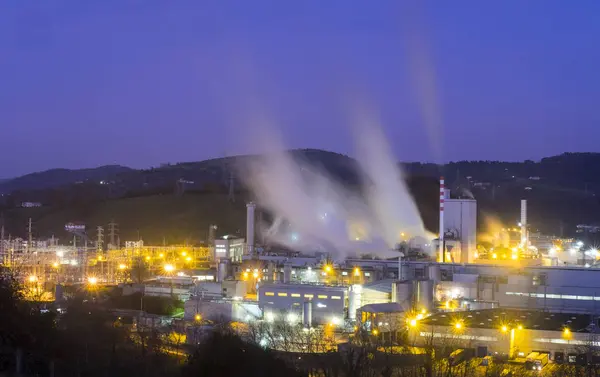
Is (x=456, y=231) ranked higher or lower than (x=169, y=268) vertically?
higher

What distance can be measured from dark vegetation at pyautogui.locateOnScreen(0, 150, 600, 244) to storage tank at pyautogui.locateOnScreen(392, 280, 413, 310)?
6.09 meters

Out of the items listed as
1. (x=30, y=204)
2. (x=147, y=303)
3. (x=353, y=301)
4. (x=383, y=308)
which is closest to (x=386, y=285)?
(x=353, y=301)

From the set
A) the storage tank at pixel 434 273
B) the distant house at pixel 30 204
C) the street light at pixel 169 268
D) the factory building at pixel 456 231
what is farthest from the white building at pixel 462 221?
the distant house at pixel 30 204

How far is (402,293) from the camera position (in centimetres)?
1241

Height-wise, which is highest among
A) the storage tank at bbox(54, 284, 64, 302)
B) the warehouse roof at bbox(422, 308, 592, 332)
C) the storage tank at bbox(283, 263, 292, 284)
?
the storage tank at bbox(283, 263, 292, 284)

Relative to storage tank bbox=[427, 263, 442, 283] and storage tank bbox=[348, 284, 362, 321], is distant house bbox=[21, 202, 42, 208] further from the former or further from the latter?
storage tank bbox=[348, 284, 362, 321]

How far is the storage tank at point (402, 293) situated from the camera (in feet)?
40.5

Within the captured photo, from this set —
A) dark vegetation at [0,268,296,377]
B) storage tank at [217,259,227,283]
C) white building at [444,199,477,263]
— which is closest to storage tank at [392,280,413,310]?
storage tank at [217,259,227,283]

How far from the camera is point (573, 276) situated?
13.2 metres

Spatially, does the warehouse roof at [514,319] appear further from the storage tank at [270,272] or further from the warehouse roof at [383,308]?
the storage tank at [270,272]

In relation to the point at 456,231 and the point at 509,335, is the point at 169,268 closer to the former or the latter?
the point at 456,231

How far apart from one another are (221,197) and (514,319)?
69.8ft

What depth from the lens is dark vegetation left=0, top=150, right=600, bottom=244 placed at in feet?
92.0

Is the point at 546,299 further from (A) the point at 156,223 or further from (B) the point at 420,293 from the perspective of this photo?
(A) the point at 156,223
